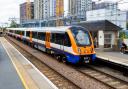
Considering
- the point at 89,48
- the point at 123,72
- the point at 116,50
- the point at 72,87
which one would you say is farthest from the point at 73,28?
the point at 116,50

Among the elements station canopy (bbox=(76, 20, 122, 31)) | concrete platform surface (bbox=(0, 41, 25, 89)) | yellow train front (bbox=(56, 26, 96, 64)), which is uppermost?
station canopy (bbox=(76, 20, 122, 31))

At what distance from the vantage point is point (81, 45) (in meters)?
18.3

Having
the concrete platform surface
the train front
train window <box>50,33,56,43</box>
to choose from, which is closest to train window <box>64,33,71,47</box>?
the train front

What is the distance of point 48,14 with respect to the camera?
236 feet

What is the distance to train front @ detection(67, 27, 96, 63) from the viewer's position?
17953mm

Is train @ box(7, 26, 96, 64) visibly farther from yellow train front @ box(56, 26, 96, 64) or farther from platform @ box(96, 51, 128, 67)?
platform @ box(96, 51, 128, 67)

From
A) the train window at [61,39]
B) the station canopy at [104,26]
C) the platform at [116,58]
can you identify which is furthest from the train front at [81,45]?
the station canopy at [104,26]

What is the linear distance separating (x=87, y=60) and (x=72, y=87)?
19.3 feet

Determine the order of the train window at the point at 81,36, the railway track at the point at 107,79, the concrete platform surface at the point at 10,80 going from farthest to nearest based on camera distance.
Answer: the train window at the point at 81,36 → the railway track at the point at 107,79 → the concrete platform surface at the point at 10,80

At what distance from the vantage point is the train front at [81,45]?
17953 mm

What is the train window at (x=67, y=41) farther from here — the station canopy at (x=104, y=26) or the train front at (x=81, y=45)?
the station canopy at (x=104, y=26)

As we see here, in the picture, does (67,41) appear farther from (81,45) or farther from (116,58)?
(116,58)

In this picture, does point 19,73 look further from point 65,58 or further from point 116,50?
point 116,50

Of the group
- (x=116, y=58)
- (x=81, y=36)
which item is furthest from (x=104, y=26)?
(x=81, y=36)
